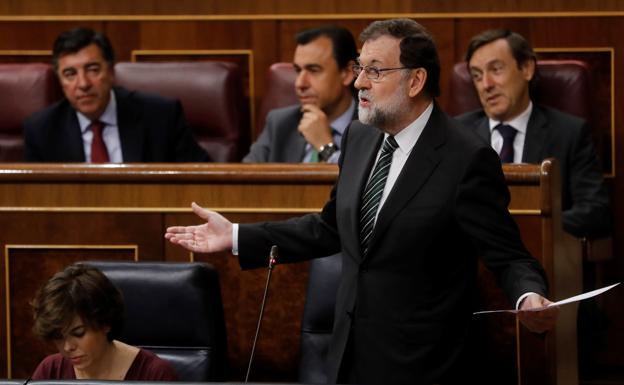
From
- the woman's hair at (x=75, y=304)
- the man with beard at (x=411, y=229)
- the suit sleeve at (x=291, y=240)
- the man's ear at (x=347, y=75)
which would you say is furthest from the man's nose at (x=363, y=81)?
the man's ear at (x=347, y=75)

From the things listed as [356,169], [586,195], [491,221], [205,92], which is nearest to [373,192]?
[356,169]

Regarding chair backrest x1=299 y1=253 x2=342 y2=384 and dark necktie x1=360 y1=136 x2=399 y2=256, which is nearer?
dark necktie x1=360 y1=136 x2=399 y2=256

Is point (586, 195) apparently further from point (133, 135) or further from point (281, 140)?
point (133, 135)

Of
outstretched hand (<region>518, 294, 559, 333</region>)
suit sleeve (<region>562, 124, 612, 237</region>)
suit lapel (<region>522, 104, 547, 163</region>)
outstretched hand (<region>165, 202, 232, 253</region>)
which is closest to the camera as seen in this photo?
outstretched hand (<region>518, 294, 559, 333</region>)

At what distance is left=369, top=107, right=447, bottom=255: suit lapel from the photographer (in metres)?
1.37

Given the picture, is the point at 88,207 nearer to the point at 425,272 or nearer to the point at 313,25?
the point at 425,272

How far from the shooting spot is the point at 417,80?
1.39 metres

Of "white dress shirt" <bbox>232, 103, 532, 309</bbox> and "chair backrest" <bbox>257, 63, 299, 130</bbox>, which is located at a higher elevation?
"chair backrest" <bbox>257, 63, 299, 130</bbox>

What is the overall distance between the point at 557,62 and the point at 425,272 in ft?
3.42

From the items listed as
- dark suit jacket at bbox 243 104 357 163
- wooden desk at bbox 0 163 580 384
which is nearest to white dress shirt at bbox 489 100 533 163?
dark suit jacket at bbox 243 104 357 163

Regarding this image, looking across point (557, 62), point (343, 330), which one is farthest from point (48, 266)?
point (557, 62)

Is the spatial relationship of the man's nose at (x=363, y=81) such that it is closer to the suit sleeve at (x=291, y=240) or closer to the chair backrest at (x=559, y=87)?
the suit sleeve at (x=291, y=240)

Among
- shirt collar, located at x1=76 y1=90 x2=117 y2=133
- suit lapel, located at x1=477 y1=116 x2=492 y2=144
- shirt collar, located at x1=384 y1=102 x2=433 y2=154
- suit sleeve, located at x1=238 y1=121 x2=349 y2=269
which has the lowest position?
suit sleeve, located at x1=238 y1=121 x2=349 y2=269

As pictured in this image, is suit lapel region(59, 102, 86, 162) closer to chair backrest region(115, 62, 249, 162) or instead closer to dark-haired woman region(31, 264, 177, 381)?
chair backrest region(115, 62, 249, 162)
